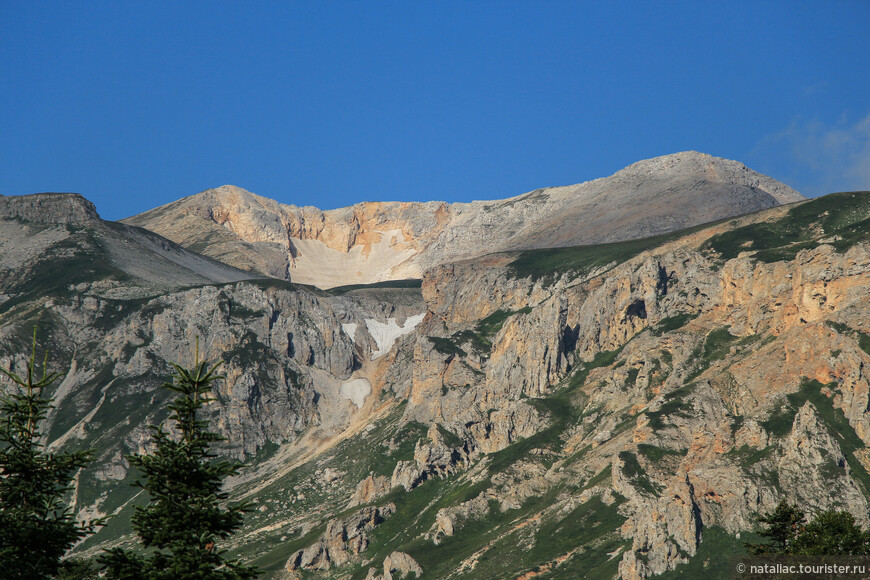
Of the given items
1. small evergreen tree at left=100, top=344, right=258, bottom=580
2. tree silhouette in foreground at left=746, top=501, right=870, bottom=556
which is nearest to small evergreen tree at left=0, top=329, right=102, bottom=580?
small evergreen tree at left=100, top=344, right=258, bottom=580

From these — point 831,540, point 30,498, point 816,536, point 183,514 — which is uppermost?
point 30,498

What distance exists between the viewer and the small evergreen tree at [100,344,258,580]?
5484cm

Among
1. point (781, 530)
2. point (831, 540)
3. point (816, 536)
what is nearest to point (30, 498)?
point (831, 540)

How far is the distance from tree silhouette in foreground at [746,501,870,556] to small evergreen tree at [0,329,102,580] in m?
79.4

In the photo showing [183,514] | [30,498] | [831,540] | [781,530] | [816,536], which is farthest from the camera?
[781,530]

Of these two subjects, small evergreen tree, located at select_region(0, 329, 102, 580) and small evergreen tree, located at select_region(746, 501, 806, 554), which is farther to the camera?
small evergreen tree, located at select_region(746, 501, 806, 554)

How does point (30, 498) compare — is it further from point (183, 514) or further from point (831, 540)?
point (831, 540)

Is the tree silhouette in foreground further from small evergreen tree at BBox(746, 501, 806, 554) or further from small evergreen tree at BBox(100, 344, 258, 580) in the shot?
small evergreen tree at BBox(100, 344, 258, 580)

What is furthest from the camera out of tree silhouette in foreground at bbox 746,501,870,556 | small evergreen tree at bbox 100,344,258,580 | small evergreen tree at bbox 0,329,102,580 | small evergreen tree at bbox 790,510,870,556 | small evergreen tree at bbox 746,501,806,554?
small evergreen tree at bbox 746,501,806,554

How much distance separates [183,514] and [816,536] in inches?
3293

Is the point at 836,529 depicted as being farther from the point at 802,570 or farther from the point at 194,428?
the point at 194,428

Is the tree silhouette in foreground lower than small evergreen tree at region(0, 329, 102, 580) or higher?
lower

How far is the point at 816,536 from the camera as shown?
117 metres

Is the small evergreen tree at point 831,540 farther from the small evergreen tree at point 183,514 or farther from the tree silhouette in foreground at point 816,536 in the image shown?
the small evergreen tree at point 183,514
